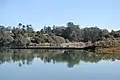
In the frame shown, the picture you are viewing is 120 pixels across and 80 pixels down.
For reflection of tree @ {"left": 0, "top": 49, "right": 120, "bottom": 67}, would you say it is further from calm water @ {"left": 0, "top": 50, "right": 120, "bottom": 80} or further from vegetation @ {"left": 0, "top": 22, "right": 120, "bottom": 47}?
vegetation @ {"left": 0, "top": 22, "right": 120, "bottom": 47}

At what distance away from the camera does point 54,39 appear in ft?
131

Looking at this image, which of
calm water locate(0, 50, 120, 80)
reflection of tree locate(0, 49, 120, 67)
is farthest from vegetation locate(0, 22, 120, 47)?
calm water locate(0, 50, 120, 80)

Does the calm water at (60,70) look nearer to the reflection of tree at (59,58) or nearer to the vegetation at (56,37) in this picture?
the reflection of tree at (59,58)

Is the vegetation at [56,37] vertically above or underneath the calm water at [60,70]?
above

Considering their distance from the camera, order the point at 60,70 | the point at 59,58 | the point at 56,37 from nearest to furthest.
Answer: the point at 60,70
the point at 59,58
the point at 56,37

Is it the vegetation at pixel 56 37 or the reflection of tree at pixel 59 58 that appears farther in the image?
the vegetation at pixel 56 37

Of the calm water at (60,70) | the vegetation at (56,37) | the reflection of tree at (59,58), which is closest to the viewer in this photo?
the calm water at (60,70)

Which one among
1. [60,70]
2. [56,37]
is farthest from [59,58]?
[56,37]

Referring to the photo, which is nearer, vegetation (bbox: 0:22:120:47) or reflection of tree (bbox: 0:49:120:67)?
reflection of tree (bbox: 0:49:120:67)

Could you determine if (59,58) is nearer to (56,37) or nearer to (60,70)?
(60,70)

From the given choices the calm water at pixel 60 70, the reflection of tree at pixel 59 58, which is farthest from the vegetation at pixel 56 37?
the calm water at pixel 60 70

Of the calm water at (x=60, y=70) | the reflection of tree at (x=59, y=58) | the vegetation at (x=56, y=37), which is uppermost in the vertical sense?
the vegetation at (x=56, y=37)

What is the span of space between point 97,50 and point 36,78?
17422mm

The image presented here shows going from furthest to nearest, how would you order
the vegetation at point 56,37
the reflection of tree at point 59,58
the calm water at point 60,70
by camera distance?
1. the vegetation at point 56,37
2. the reflection of tree at point 59,58
3. the calm water at point 60,70
